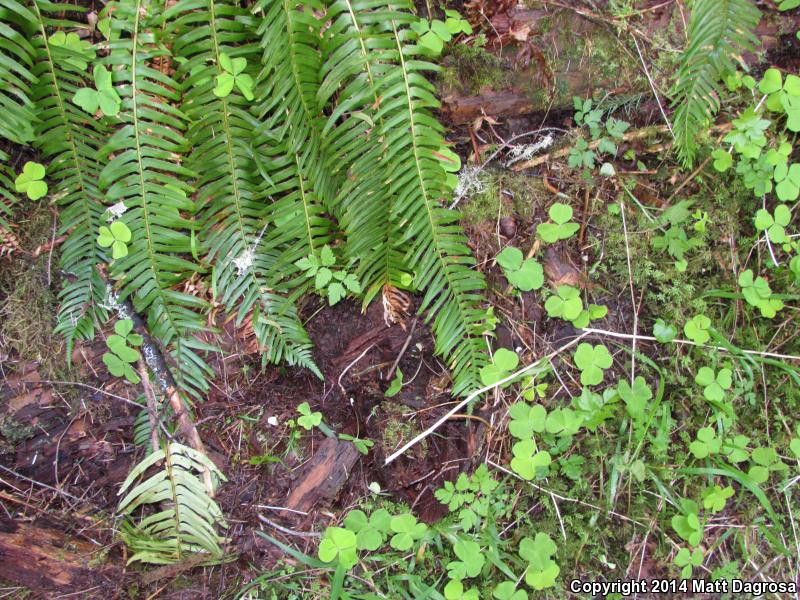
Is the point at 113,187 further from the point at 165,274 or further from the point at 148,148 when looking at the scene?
the point at 165,274

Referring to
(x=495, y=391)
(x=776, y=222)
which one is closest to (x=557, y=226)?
(x=495, y=391)

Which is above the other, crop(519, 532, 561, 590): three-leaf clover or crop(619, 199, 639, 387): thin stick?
crop(619, 199, 639, 387): thin stick

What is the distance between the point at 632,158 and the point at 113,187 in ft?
8.21

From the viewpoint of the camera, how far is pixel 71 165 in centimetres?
243

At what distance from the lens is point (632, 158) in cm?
290

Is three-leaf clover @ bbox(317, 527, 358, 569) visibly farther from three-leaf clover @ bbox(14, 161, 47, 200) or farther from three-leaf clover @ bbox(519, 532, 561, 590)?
three-leaf clover @ bbox(14, 161, 47, 200)

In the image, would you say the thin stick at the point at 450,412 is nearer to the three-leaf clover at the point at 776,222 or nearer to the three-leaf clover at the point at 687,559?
the three-leaf clover at the point at 687,559

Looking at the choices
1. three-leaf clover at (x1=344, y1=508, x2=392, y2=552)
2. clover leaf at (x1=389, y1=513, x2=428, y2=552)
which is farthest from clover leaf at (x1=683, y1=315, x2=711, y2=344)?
three-leaf clover at (x1=344, y1=508, x2=392, y2=552)

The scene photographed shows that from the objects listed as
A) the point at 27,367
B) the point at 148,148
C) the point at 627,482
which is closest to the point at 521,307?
the point at 627,482

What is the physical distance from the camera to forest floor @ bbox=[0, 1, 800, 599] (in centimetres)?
263

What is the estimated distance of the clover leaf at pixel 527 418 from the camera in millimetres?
2723

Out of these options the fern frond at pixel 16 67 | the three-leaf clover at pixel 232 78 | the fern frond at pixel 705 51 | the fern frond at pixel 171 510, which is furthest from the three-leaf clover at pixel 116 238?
the fern frond at pixel 705 51

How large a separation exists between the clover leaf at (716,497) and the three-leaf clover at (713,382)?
437 millimetres

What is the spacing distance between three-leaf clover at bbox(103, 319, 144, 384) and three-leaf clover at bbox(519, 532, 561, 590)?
2.02m
